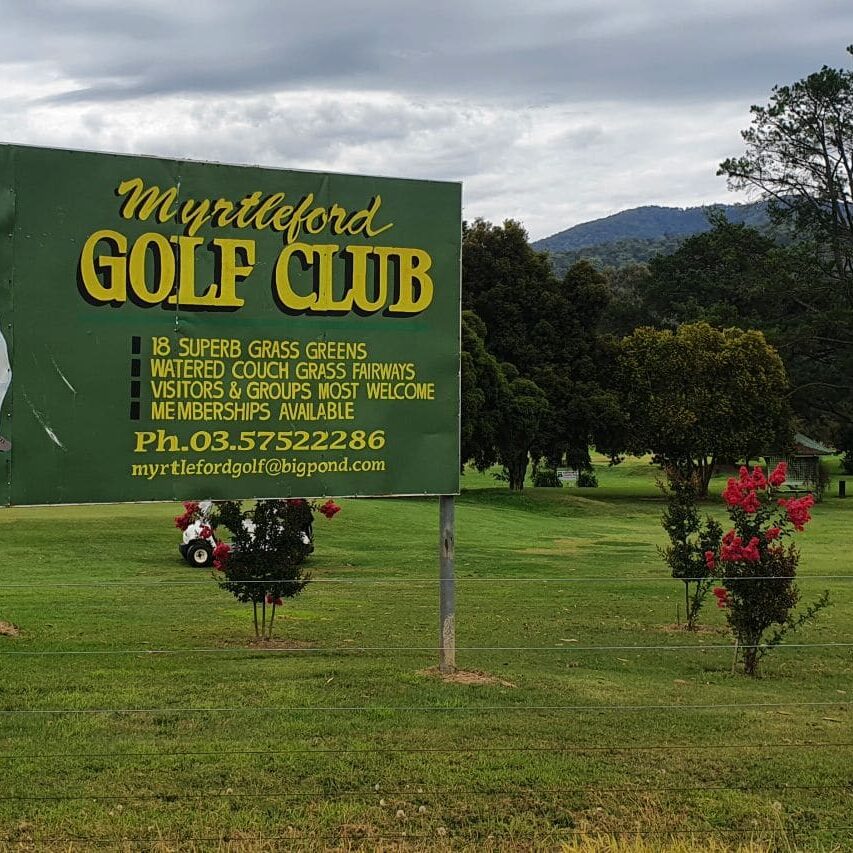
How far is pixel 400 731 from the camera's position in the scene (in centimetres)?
924

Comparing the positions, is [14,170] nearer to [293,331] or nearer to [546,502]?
[293,331]

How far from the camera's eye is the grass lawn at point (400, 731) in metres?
7.22

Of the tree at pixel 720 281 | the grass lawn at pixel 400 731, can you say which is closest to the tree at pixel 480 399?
the tree at pixel 720 281

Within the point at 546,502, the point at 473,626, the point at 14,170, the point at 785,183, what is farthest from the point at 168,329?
the point at 785,183

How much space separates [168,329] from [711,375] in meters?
46.4

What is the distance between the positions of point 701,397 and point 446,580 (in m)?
43.7

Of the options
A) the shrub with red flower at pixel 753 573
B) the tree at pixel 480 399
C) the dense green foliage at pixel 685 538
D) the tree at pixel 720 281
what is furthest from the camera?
the tree at pixel 720 281

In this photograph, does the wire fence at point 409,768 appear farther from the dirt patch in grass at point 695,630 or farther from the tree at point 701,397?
the tree at point 701,397

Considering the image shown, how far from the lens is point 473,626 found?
17172 mm

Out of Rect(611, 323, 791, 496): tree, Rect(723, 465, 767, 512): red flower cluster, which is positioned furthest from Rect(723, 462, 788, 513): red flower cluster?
Rect(611, 323, 791, 496): tree

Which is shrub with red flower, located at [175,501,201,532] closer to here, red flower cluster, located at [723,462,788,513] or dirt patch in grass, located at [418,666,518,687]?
dirt patch in grass, located at [418,666,518,687]

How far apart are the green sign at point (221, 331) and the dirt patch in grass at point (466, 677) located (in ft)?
5.85

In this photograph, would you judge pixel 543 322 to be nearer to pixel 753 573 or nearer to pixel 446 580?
pixel 753 573

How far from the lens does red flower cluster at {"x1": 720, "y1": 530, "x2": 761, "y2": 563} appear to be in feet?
41.5
